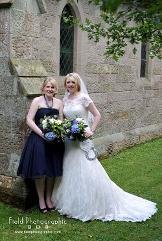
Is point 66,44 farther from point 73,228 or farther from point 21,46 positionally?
point 73,228

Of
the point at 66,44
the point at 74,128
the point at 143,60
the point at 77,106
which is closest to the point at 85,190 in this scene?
the point at 74,128

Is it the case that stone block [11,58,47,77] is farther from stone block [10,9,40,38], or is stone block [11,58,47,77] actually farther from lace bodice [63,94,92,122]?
lace bodice [63,94,92,122]

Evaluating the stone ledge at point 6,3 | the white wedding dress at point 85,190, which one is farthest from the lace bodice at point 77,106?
the stone ledge at point 6,3

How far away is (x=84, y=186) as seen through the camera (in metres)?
5.27

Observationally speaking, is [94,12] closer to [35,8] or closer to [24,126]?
[35,8]

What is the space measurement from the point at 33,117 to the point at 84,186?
1.20 m

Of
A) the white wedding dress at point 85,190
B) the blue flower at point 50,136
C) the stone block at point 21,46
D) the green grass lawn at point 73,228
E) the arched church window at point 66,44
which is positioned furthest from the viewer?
the arched church window at point 66,44

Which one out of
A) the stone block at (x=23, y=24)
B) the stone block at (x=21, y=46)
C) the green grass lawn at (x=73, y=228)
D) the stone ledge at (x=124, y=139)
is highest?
the stone block at (x=23, y=24)

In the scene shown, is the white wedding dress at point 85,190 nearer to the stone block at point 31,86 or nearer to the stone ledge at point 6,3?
the stone block at point 31,86

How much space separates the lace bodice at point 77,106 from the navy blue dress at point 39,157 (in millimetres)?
175

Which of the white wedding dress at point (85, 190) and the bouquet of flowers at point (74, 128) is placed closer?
the bouquet of flowers at point (74, 128)

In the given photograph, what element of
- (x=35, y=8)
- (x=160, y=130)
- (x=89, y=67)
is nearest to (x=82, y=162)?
(x=35, y=8)

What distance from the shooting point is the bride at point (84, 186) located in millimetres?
5270

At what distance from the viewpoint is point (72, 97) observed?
552cm
